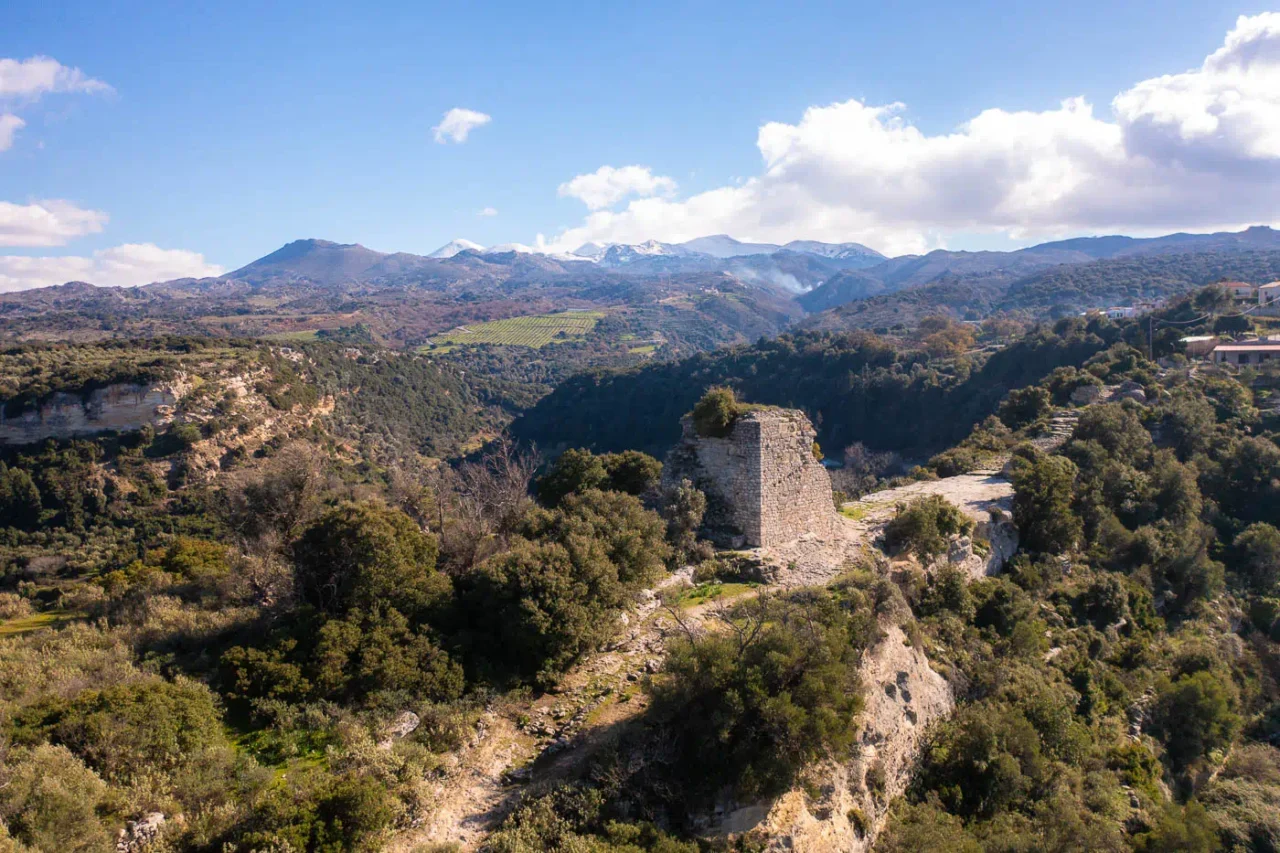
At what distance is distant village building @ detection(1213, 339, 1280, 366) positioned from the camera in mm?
45125

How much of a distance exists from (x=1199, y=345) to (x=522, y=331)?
13706 cm

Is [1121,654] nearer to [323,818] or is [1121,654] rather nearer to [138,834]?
[323,818]

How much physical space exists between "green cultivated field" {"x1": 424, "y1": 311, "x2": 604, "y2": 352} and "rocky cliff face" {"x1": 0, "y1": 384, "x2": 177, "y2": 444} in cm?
8543

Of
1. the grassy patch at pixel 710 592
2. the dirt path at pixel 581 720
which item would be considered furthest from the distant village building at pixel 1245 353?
the grassy patch at pixel 710 592

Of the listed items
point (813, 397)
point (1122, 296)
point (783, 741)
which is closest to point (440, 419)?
point (813, 397)

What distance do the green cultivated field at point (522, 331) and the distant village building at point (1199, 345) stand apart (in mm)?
117088

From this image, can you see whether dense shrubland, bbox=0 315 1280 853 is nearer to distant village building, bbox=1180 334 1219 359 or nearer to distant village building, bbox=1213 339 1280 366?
distant village building, bbox=1213 339 1280 366

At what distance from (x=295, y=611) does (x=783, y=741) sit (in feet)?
30.8

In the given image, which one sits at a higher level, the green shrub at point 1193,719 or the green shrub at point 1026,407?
the green shrub at point 1026,407

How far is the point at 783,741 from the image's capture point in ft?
32.1

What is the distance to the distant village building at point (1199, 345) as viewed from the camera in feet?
158

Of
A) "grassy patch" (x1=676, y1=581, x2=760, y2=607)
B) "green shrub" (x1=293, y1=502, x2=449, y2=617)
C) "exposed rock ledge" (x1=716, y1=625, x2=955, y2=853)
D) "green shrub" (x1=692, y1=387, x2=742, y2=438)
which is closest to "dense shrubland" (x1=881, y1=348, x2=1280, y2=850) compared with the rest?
"exposed rock ledge" (x1=716, y1=625, x2=955, y2=853)

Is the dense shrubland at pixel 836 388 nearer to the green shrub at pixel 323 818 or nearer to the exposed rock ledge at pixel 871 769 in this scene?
the exposed rock ledge at pixel 871 769

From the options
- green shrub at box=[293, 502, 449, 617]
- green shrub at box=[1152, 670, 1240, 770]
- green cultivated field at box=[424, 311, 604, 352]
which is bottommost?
green shrub at box=[1152, 670, 1240, 770]
